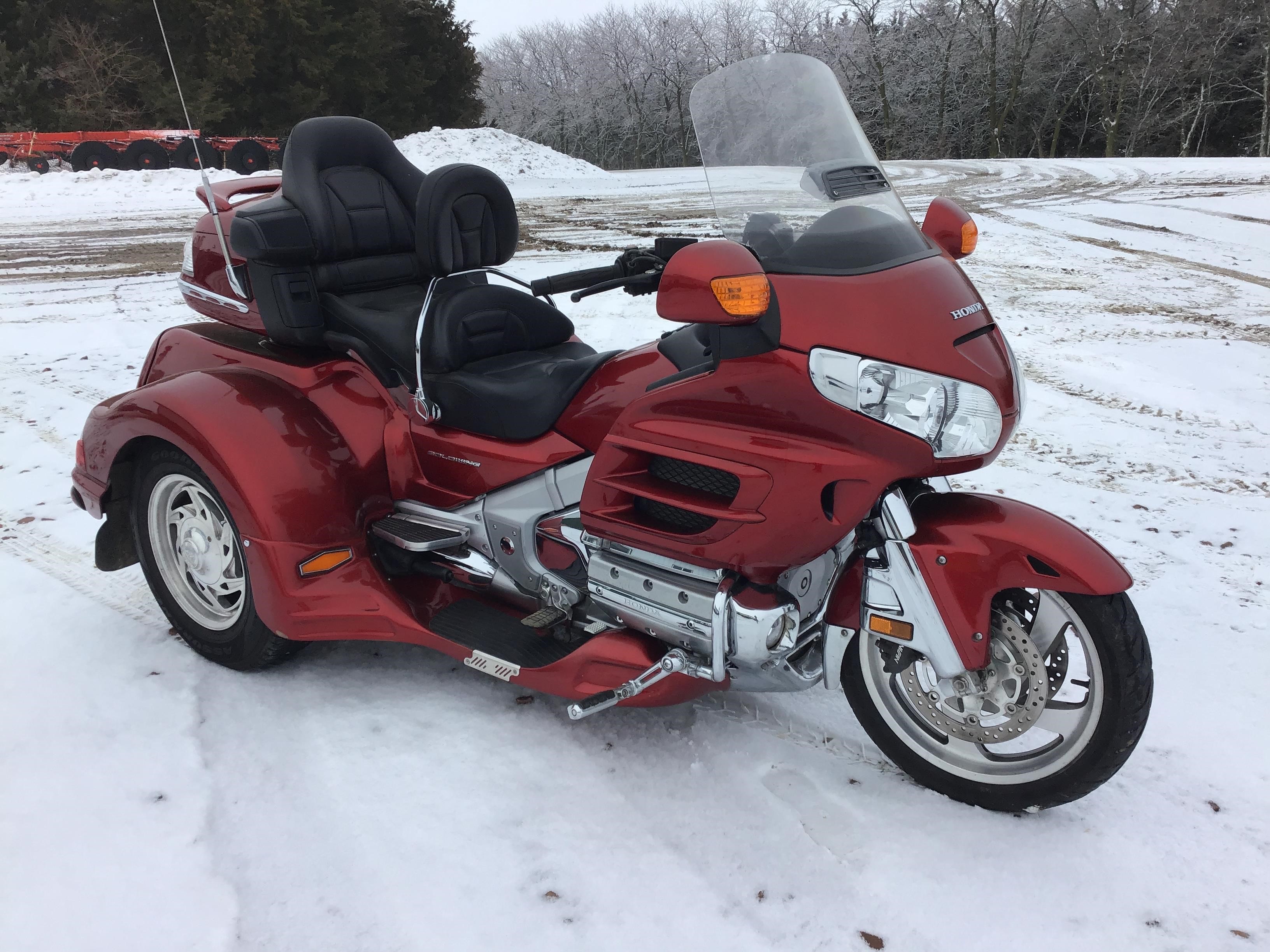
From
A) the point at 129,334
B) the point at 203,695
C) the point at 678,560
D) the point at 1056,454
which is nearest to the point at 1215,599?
the point at 1056,454

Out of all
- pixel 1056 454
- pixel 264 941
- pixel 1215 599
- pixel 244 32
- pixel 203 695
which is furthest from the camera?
pixel 244 32

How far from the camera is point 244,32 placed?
2817cm

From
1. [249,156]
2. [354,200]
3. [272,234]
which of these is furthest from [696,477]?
[249,156]

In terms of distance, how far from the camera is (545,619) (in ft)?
8.82

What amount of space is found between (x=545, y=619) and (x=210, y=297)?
1.89 metres

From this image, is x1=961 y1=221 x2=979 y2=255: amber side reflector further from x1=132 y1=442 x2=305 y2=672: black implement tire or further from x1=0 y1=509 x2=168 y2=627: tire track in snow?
x1=0 y1=509 x2=168 y2=627: tire track in snow

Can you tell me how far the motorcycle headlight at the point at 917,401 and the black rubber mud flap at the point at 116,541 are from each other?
8.56 feet

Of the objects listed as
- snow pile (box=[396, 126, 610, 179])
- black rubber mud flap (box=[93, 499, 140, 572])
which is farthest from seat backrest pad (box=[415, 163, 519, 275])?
snow pile (box=[396, 126, 610, 179])

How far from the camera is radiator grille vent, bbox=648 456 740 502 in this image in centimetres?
222

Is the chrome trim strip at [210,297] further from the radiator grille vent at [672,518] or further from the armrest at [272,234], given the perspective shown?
the radiator grille vent at [672,518]

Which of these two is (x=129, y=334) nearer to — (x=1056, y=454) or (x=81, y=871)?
(x=81, y=871)

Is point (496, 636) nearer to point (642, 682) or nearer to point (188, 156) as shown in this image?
point (642, 682)

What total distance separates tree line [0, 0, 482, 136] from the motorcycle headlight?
29.1m

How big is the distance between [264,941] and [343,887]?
0.20 metres
